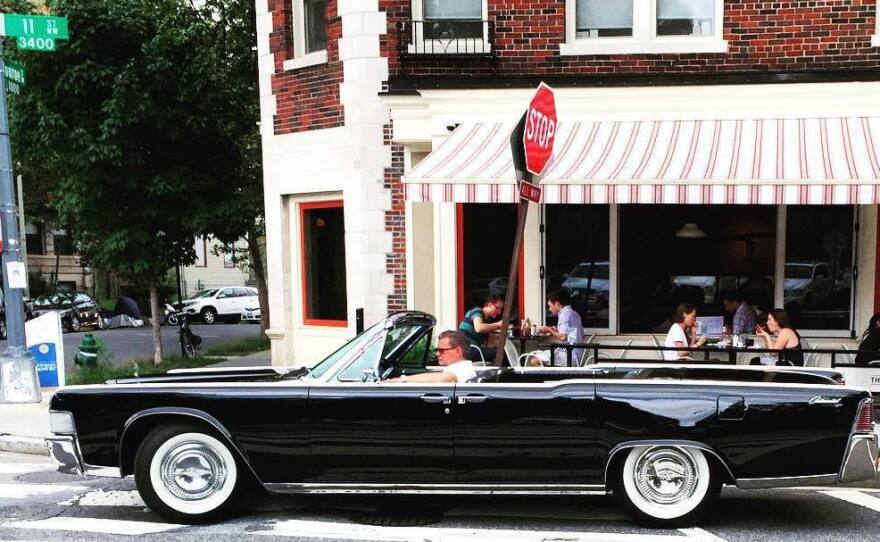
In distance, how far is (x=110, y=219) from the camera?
41.8 feet

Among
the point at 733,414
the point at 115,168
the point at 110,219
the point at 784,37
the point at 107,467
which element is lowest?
the point at 107,467

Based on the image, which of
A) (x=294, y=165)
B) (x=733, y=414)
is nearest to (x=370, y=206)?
(x=294, y=165)

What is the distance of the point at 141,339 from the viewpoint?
68.0 feet

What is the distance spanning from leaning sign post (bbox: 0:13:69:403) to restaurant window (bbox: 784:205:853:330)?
9.54 m

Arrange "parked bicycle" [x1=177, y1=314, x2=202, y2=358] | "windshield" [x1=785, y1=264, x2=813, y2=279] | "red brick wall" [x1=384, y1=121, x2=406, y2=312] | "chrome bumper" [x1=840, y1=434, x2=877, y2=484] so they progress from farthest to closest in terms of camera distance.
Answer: "parked bicycle" [x1=177, y1=314, x2=202, y2=358]
"red brick wall" [x1=384, y1=121, x2=406, y2=312]
"windshield" [x1=785, y1=264, x2=813, y2=279]
"chrome bumper" [x1=840, y1=434, x2=877, y2=484]

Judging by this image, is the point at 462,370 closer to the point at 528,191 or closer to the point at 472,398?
the point at 472,398

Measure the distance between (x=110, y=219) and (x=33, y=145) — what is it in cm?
169

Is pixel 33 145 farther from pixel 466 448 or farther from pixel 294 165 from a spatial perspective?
pixel 466 448

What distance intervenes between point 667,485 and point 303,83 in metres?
8.01

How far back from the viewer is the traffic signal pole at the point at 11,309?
904cm

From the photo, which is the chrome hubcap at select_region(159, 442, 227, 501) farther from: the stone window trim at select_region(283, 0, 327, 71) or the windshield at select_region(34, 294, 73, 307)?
the windshield at select_region(34, 294, 73, 307)

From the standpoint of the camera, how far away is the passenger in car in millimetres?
4902

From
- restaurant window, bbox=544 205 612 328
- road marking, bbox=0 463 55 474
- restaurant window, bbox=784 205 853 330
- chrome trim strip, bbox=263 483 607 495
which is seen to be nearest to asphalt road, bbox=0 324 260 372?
road marking, bbox=0 463 55 474

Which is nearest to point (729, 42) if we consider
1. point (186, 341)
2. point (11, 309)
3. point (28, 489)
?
point (28, 489)
